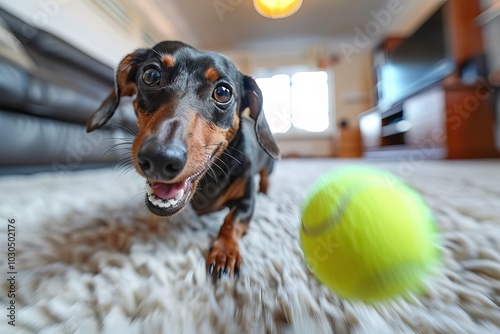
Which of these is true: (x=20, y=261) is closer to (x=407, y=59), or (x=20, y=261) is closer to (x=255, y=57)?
(x=407, y=59)

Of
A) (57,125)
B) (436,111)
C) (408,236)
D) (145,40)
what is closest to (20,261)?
(408,236)

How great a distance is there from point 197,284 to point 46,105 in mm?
1173

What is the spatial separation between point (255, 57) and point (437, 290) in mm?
5330

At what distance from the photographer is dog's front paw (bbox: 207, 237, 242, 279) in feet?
1.35

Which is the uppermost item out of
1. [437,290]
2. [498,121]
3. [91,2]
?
[91,2]

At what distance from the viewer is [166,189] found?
0.41 meters

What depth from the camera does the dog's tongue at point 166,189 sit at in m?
0.41

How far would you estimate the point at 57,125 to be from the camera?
1272 mm

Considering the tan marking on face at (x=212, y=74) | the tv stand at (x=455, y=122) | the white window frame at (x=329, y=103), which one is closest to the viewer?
the tan marking on face at (x=212, y=74)

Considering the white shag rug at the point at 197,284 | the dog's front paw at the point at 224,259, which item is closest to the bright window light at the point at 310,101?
the white shag rug at the point at 197,284

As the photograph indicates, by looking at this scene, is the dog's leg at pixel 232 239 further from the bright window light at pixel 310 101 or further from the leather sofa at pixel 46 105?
the bright window light at pixel 310 101

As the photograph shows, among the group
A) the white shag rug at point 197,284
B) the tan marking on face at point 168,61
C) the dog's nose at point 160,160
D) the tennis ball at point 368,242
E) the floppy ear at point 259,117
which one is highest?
the tan marking on face at point 168,61

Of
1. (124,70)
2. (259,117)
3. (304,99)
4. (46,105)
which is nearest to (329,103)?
(304,99)

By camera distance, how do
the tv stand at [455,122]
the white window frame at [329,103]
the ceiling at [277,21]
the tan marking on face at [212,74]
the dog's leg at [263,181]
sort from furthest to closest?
the white window frame at [329,103] < the ceiling at [277,21] < the tv stand at [455,122] < the dog's leg at [263,181] < the tan marking on face at [212,74]
